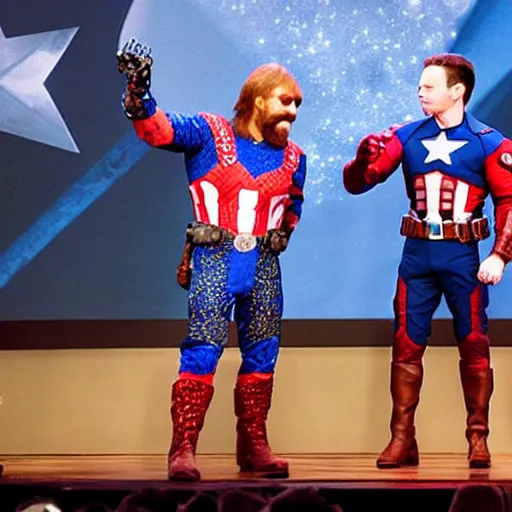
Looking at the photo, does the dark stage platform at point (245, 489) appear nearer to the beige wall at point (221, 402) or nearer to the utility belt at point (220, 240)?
the utility belt at point (220, 240)

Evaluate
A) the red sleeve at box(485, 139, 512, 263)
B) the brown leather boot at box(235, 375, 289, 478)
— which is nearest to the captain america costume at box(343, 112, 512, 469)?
the red sleeve at box(485, 139, 512, 263)

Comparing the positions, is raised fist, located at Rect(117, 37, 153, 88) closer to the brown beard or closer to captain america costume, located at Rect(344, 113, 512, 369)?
the brown beard

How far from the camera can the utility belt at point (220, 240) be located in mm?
2867

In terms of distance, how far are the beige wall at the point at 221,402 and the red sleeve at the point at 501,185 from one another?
2.50 feet

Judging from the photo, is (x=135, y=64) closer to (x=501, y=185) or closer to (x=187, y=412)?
(x=187, y=412)

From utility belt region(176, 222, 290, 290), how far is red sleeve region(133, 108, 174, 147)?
254 millimetres

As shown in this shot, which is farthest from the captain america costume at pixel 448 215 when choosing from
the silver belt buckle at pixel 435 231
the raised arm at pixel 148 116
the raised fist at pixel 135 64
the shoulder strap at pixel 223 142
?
the raised fist at pixel 135 64

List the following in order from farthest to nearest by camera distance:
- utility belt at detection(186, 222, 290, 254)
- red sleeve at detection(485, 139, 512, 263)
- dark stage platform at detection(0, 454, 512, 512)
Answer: red sleeve at detection(485, 139, 512, 263)
utility belt at detection(186, 222, 290, 254)
dark stage platform at detection(0, 454, 512, 512)

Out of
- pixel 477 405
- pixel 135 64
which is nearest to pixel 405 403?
pixel 477 405

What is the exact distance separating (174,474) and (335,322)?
114 cm

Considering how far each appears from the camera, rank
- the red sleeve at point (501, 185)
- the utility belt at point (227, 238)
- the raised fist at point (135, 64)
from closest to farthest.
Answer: the raised fist at point (135, 64) < the utility belt at point (227, 238) < the red sleeve at point (501, 185)

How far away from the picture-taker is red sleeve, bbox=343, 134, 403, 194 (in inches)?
122

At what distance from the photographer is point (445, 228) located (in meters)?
3.03

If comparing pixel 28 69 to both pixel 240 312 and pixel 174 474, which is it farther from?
pixel 174 474
